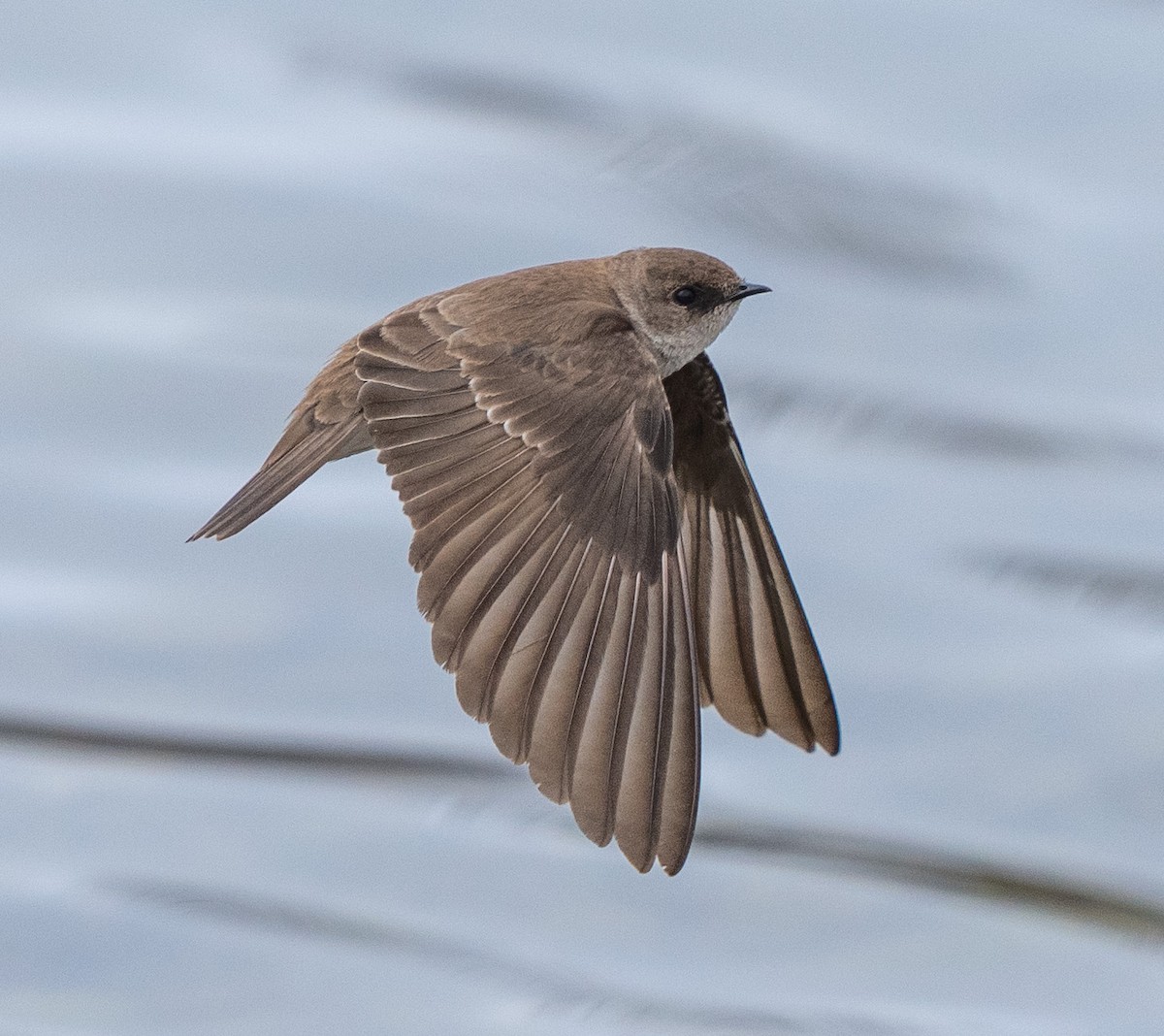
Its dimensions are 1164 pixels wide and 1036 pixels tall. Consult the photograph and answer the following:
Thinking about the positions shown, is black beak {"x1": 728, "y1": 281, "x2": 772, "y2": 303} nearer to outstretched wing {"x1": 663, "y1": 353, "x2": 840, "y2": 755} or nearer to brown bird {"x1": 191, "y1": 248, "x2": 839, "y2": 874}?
brown bird {"x1": 191, "y1": 248, "x2": 839, "y2": 874}

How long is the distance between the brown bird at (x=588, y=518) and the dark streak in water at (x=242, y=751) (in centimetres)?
213

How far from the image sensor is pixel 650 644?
18.9ft

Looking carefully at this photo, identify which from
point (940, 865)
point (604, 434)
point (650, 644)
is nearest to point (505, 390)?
point (604, 434)

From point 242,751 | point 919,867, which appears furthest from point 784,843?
point 242,751

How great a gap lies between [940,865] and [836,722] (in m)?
2.14

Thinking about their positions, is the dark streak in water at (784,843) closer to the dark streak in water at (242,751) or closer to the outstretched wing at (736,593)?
the dark streak in water at (242,751)

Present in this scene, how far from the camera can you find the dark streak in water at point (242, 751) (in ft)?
28.7

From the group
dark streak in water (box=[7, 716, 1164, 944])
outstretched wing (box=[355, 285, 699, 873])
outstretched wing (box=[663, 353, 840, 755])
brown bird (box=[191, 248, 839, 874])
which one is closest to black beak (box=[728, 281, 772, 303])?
brown bird (box=[191, 248, 839, 874])

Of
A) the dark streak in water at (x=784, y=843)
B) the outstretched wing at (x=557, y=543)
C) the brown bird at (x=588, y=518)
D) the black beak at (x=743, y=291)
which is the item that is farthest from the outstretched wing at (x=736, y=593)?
the dark streak in water at (x=784, y=843)

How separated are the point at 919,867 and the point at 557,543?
290 centimetres

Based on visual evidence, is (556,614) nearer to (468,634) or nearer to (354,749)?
(468,634)

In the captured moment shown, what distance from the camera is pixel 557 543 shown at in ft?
19.5

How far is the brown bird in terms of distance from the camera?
18.0 feet

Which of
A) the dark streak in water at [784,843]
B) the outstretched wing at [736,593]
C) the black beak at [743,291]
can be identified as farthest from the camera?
the dark streak in water at [784,843]
